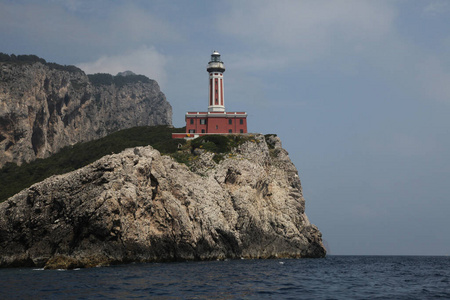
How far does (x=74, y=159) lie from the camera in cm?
8644

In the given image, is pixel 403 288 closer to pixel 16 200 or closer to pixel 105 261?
pixel 105 261

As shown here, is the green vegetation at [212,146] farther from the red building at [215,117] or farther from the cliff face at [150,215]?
the red building at [215,117]

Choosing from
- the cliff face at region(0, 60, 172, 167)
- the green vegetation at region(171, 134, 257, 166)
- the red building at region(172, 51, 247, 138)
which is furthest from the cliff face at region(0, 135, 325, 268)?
the cliff face at region(0, 60, 172, 167)

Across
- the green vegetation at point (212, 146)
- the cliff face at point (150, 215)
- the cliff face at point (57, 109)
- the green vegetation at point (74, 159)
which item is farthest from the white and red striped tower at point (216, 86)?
the cliff face at point (57, 109)

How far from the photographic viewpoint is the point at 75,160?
85875 mm

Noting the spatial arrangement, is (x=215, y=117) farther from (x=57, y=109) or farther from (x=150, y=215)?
(x=57, y=109)

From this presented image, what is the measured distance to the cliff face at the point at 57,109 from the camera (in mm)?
96125

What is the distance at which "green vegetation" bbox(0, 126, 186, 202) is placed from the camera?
242 feet

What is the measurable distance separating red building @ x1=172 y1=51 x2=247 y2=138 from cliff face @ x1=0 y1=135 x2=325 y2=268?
14.4m

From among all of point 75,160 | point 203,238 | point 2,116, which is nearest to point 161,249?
point 203,238

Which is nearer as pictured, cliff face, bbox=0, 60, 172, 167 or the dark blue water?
the dark blue water

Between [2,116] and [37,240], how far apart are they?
5902 cm

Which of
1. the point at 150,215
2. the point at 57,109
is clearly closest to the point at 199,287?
the point at 150,215

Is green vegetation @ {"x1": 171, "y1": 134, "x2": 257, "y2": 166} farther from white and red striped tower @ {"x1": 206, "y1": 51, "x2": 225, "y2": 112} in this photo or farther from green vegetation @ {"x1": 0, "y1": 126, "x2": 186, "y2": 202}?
white and red striped tower @ {"x1": 206, "y1": 51, "x2": 225, "y2": 112}
